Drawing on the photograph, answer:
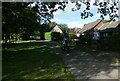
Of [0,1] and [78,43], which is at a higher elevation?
[0,1]

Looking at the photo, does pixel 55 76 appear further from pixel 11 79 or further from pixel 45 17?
pixel 45 17

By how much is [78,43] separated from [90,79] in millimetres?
25581

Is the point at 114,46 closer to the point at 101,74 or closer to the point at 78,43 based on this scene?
the point at 78,43

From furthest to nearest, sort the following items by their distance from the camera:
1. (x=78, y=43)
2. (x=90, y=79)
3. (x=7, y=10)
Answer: (x=78, y=43)
(x=7, y=10)
(x=90, y=79)

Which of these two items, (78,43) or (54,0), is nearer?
(54,0)

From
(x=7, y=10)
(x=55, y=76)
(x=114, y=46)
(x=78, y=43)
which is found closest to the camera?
(x=55, y=76)

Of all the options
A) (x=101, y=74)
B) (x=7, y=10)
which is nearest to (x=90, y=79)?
(x=101, y=74)

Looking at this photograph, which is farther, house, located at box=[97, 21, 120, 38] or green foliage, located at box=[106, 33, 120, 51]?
house, located at box=[97, 21, 120, 38]

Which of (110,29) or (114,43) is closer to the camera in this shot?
(114,43)

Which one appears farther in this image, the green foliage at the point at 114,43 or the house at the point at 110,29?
the house at the point at 110,29

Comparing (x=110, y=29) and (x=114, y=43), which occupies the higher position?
(x=110, y=29)

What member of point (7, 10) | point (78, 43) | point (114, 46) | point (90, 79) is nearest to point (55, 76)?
point (90, 79)

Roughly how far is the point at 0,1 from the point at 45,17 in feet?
18.1

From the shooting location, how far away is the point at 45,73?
12500 millimetres
